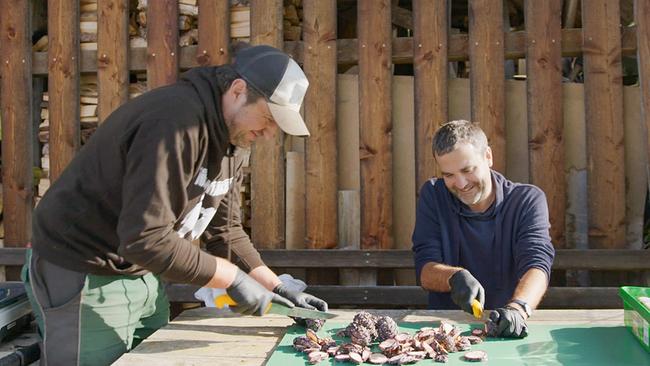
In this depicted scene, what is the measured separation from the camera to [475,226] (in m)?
3.59

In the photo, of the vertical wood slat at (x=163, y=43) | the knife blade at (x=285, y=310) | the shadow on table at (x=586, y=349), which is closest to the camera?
the shadow on table at (x=586, y=349)

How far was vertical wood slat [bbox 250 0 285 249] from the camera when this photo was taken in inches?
169

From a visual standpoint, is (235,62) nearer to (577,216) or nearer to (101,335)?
(101,335)

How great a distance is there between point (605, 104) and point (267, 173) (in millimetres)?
1957

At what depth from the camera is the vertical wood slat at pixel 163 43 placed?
14.3 feet

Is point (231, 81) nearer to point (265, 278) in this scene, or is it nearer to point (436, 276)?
point (265, 278)

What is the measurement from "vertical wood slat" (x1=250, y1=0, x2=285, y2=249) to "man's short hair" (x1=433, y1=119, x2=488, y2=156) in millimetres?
1103

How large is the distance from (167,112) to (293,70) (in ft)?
1.62

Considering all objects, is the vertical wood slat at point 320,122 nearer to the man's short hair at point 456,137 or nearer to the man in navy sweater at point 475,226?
the man in navy sweater at point 475,226

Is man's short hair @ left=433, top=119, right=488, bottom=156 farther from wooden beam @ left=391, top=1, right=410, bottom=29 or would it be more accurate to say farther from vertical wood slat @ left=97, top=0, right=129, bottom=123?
vertical wood slat @ left=97, top=0, right=129, bottom=123

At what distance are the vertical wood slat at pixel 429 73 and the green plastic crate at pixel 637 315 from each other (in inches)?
61.6

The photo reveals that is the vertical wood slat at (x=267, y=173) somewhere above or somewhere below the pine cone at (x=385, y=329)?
above

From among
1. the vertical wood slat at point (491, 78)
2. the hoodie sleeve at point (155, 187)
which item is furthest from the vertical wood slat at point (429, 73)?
the hoodie sleeve at point (155, 187)

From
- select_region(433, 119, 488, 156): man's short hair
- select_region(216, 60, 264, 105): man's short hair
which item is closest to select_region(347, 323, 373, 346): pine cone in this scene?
select_region(216, 60, 264, 105): man's short hair
